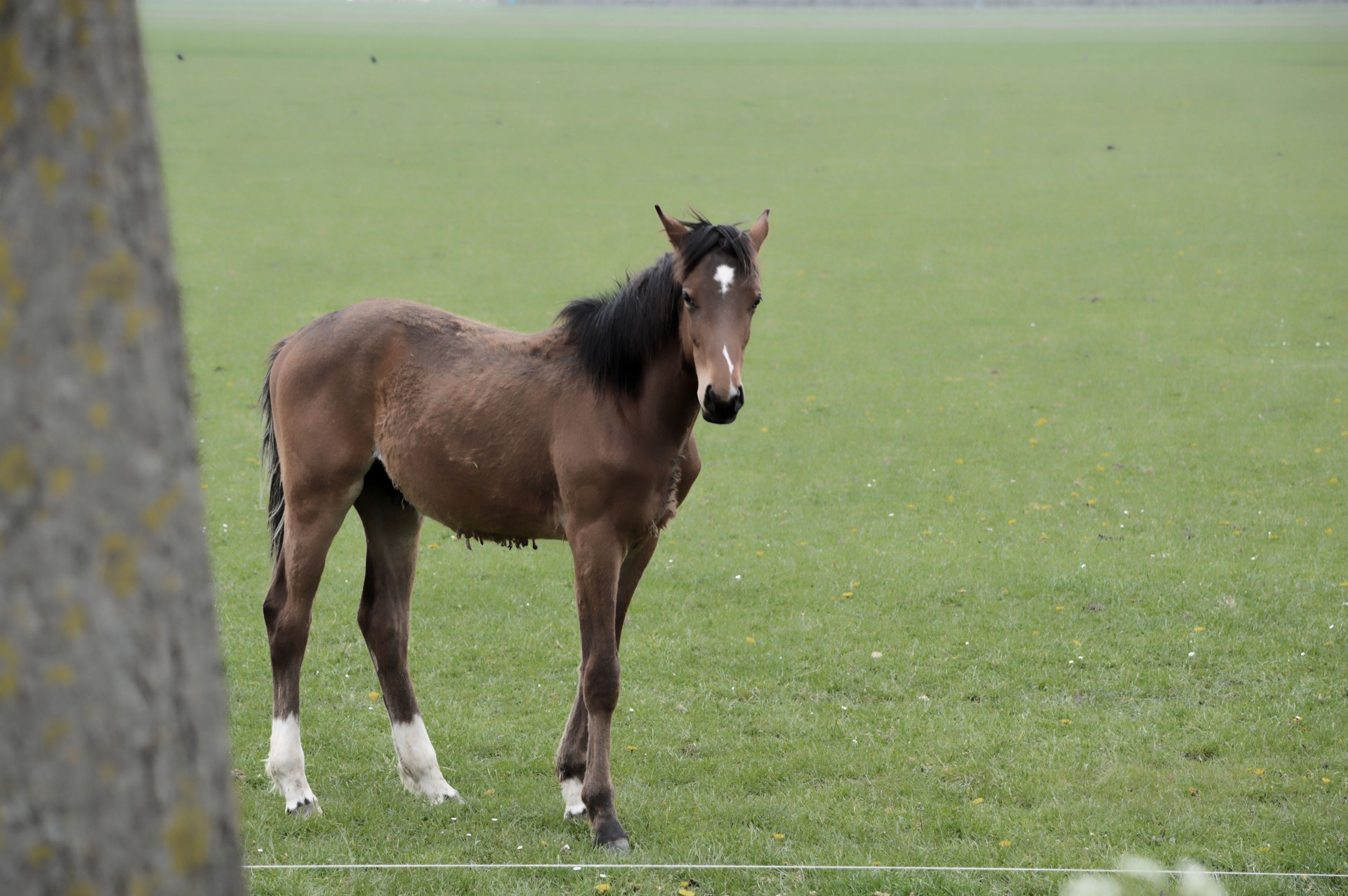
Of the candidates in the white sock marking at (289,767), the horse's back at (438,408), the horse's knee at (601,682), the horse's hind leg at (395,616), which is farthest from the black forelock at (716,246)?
the white sock marking at (289,767)

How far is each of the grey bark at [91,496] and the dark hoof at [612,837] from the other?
4.20 meters

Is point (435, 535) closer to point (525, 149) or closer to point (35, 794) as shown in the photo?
point (35, 794)

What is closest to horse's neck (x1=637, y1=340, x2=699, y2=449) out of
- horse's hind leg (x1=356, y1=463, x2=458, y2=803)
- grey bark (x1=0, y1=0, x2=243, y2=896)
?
horse's hind leg (x1=356, y1=463, x2=458, y2=803)

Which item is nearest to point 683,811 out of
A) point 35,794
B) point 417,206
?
point 35,794

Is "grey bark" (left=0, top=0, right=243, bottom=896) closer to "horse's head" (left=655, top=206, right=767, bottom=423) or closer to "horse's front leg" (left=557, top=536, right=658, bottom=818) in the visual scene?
"horse's head" (left=655, top=206, right=767, bottom=423)

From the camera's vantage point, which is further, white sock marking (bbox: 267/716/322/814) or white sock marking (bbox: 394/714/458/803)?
white sock marking (bbox: 394/714/458/803)

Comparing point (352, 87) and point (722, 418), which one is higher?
point (352, 87)

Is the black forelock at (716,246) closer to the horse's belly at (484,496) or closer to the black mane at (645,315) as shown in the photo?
the black mane at (645,315)

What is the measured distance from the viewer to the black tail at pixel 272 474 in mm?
6988

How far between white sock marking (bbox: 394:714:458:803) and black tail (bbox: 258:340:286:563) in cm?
127

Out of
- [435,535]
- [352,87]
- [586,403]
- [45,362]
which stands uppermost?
[352,87]

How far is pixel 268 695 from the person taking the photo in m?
7.81

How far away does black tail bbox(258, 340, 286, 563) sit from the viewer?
6.99m

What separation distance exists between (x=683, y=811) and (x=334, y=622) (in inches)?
157
